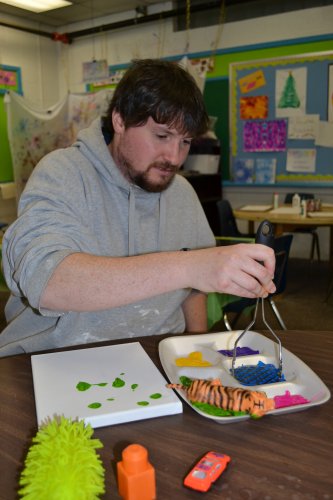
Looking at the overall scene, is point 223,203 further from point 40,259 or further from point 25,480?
point 25,480

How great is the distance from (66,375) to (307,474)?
1.54ft

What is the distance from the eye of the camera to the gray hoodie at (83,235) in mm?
976

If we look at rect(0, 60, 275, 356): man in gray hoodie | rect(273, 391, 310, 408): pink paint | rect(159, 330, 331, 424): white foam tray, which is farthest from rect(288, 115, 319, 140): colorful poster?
rect(273, 391, 310, 408): pink paint

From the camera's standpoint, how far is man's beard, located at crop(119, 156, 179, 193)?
1270mm

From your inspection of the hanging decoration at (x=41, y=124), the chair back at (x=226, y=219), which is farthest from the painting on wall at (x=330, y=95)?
the hanging decoration at (x=41, y=124)

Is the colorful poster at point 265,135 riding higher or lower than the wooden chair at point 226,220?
higher

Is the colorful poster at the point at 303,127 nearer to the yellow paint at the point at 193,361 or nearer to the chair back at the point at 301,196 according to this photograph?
the chair back at the point at 301,196

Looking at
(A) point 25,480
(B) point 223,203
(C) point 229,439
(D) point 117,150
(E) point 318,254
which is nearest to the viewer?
(A) point 25,480

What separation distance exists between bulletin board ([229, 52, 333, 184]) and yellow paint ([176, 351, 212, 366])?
13.1ft

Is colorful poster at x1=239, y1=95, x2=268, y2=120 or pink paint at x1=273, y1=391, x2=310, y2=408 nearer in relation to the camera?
pink paint at x1=273, y1=391, x2=310, y2=408

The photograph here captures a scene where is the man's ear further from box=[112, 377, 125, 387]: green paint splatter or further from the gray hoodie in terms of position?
box=[112, 377, 125, 387]: green paint splatter

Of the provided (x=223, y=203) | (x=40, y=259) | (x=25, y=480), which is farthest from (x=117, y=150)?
(x=223, y=203)

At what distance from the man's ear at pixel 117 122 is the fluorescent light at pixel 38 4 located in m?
4.18

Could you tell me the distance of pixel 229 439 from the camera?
706mm
